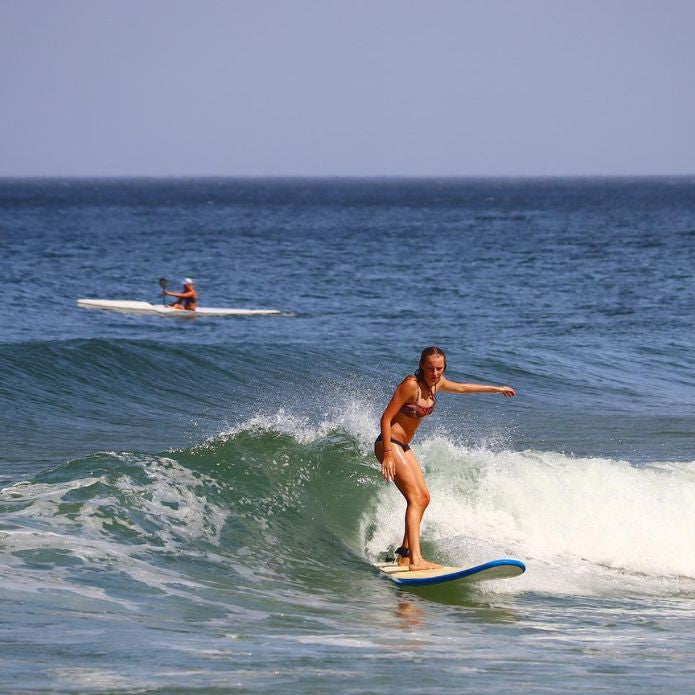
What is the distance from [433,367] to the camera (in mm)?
A: 8664

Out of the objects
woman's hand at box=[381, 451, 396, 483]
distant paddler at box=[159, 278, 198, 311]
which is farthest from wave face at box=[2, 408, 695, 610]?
distant paddler at box=[159, 278, 198, 311]

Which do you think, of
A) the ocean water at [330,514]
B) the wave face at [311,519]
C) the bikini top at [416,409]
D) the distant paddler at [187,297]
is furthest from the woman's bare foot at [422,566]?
the distant paddler at [187,297]

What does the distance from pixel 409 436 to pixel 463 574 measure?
1.32 m

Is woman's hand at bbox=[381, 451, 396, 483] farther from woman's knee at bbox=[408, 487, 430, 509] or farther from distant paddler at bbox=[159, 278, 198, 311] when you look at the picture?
distant paddler at bbox=[159, 278, 198, 311]

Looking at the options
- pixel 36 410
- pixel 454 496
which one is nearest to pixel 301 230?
pixel 36 410

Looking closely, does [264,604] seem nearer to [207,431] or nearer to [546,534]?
[546,534]

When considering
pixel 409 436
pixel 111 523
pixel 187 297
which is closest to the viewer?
pixel 409 436

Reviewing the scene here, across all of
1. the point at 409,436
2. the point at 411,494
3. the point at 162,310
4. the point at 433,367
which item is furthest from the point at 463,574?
the point at 162,310

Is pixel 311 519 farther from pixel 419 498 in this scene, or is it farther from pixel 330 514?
pixel 419 498

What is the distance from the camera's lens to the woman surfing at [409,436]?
8680 millimetres

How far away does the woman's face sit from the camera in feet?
28.4

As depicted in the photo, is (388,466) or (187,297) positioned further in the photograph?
(187,297)

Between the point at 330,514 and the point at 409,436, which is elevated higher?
the point at 409,436

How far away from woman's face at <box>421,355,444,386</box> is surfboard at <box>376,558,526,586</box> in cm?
147
